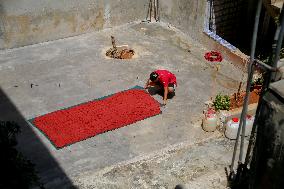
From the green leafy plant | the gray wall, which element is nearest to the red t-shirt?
the green leafy plant

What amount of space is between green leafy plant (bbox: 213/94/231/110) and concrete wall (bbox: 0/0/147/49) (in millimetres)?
6490

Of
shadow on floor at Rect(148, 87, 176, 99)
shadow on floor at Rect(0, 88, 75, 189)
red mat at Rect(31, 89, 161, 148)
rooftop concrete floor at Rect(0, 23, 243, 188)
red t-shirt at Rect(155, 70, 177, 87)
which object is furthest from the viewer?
shadow on floor at Rect(148, 87, 176, 99)

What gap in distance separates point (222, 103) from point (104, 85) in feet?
11.6

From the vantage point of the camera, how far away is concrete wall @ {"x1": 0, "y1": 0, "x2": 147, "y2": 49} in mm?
13391

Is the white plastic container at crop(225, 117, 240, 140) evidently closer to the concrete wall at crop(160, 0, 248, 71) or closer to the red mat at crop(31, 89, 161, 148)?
the red mat at crop(31, 89, 161, 148)

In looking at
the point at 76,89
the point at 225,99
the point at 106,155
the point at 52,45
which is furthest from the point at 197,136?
the point at 52,45

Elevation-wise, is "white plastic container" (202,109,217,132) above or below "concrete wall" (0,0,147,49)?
below

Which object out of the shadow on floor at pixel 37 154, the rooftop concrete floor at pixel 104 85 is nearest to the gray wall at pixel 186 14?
the rooftop concrete floor at pixel 104 85

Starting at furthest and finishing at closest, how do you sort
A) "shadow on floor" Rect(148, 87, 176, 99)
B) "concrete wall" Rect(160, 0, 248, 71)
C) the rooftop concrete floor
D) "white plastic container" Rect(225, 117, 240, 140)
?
"concrete wall" Rect(160, 0, 248, 71)
"shadow on floor" Rect(148, 87, 176, 99)
"white plastic container" Rect(225, 117, 240, 140)
the rooftop concrete floor

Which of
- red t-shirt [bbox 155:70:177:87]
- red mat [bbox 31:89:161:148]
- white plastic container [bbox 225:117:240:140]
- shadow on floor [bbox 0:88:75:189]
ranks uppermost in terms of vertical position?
red t-shirt [bbox 155:70:177:87]

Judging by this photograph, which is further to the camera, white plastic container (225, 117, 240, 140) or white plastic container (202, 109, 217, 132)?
white plastic container (202, 109, 217, 132)

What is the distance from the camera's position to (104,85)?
38.1ft

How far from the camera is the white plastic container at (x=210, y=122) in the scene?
9555mm

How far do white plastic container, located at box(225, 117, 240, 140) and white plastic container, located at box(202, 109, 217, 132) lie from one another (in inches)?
14.0
